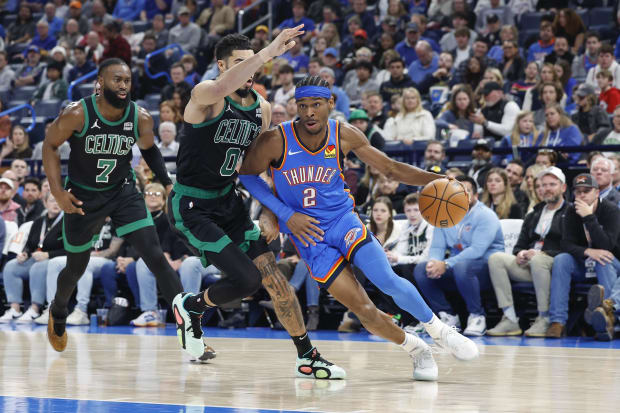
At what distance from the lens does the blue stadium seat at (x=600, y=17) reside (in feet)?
46.7

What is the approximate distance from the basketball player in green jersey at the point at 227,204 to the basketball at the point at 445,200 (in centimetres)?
103

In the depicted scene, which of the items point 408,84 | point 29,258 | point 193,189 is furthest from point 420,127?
point 193,189

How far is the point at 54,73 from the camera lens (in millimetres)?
17609

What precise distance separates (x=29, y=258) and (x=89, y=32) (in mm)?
8599

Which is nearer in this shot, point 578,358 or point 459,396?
point 459,396

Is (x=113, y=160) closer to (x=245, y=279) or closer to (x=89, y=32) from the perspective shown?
(x=245, y=279)

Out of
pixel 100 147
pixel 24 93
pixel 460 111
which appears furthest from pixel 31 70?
pixel 100 147

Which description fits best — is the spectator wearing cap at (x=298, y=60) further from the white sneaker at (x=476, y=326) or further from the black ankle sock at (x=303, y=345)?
the black ankle sock at (x=303, y=345)

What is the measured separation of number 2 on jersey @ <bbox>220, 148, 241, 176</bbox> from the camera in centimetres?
572

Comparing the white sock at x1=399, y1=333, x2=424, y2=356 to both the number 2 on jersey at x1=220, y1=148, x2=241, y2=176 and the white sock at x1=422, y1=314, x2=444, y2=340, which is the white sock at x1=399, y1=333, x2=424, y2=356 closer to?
the white sock at x1=422, y1=314, x2=444, y2=340

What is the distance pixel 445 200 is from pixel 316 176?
32.3 inches

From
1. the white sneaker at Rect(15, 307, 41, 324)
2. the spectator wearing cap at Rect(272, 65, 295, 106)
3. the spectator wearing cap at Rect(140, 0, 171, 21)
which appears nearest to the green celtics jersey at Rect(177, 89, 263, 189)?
the white sneaker at Rect(15, 307, 41, 324)

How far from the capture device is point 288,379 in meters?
5.54

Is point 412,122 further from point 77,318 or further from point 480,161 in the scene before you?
point 77,318
